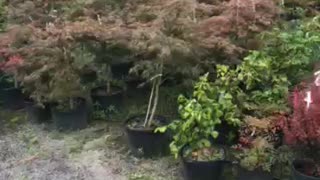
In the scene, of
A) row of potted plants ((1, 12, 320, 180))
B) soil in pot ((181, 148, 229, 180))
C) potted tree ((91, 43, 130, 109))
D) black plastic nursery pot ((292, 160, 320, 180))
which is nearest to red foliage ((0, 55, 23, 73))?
row of potted plants ((1, 12, 320, 180))

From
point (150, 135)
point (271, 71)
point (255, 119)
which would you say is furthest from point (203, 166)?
point (271, 71)

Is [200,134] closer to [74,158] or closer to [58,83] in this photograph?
[74,158]

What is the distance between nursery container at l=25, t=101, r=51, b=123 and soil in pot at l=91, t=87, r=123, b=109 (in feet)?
1.42

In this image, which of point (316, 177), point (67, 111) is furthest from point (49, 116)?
point (316, 177)

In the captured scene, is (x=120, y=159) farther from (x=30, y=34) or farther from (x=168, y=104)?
(x=30, y=34)

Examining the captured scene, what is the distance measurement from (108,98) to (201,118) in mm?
1476

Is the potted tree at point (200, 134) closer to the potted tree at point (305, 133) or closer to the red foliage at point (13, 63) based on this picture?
the potted tree at point (305, 133)

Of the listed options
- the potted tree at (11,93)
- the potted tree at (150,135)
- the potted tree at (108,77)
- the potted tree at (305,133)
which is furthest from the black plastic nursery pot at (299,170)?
the potted tree at (11,93)

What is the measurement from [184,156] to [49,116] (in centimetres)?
169

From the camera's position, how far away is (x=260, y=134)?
2947mm

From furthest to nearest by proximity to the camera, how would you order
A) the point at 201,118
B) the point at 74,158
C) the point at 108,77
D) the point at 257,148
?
the point at 108,77 < the point at 74,158 < the point at 201,118 < the point at 257,148

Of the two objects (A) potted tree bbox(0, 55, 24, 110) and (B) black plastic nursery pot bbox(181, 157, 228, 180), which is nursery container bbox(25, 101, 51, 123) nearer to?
(A) potted tree bbox(0, 55, 24, 110)

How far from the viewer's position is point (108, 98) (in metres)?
4.22

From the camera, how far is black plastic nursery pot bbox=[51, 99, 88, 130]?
394 cm
